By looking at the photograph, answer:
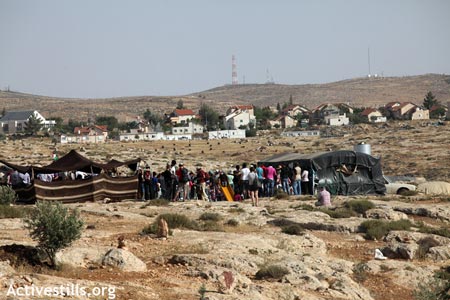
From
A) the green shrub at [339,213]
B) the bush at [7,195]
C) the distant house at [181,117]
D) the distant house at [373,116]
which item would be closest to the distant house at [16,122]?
the distant house at [181,117]

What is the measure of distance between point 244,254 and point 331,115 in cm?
11959

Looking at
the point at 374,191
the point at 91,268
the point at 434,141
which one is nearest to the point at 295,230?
the point at 91,268

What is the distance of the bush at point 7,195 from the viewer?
24375 mm

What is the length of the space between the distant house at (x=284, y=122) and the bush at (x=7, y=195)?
10570 cm

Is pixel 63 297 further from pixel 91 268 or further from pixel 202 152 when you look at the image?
pixel 202 152

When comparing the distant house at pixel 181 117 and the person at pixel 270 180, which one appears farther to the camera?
the distant house at pixel 181 117

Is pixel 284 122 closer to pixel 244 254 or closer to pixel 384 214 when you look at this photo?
pixel 384 214

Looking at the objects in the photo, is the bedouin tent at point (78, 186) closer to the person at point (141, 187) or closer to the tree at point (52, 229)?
the person at point (141, 187)

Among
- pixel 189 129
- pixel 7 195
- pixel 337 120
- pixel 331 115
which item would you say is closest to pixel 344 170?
pixel 7 195

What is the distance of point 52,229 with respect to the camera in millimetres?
13305

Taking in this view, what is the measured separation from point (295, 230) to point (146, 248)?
16.2 feet

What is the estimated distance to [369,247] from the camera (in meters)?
19.1

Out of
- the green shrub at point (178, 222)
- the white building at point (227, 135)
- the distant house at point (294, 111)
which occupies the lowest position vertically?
the white building at point (227, 135)

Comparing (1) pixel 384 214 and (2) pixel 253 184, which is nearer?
(1) pixel 384 214
